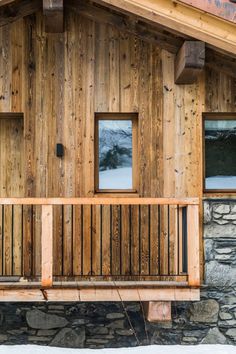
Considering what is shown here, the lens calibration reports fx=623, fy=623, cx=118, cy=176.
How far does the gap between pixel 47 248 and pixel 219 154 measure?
270cm

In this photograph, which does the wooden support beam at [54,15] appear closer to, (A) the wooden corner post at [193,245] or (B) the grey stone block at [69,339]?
(A) the wooden corner post at [193,245]

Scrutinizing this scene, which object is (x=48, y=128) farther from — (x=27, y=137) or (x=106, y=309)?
(x=106, y=309)

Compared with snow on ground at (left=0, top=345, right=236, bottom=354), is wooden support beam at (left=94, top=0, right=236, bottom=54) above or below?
above

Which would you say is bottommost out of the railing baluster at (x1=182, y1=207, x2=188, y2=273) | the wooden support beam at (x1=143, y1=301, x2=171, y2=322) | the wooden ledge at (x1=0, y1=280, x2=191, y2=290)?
the wooden support beam at (x1=143, y1=301, x2=171, y2=322)

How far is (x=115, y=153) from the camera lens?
819 centimetres

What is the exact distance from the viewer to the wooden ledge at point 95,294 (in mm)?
6949

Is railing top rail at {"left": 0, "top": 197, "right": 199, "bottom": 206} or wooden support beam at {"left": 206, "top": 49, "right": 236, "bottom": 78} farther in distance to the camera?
wooden support beam at {"left": 206, "top": 49, "right": 236, "bottom": 78}

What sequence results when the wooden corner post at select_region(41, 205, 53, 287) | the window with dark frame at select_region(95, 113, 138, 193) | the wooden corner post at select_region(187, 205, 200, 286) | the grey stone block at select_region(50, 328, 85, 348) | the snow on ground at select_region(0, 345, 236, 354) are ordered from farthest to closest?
the window with dark frame at select_region(95, 113, 138, 193) → the grey stone block at select_region(50, 328, 85, 348) → the snow on ground at select_region(0, 345, 236, 354) → the wooden corner post at select_region(187, 205, 200, 286) → the wooden corner post at select_region(41, 205, 53, 287)

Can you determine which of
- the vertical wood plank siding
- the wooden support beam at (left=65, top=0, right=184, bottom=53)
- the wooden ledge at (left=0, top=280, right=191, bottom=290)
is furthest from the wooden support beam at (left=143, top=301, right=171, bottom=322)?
the wooden support beam at (left=65, top=0, right=184, bottom=53)

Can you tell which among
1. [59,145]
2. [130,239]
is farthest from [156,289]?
[59,145]

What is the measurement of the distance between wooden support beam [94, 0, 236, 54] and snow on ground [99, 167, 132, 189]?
2.03 meters

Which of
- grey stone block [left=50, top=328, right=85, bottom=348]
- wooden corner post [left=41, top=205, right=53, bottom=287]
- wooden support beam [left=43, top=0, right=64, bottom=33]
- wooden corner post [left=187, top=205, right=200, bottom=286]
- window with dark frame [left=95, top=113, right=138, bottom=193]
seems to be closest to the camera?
wooden corner post [left=41, top=205, right=53, bottom=287]

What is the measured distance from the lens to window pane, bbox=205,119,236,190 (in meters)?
8.16

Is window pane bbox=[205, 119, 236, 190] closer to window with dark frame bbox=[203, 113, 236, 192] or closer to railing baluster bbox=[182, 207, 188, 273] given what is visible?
window with dark frame bbox=[203, 113, 236, 192]
